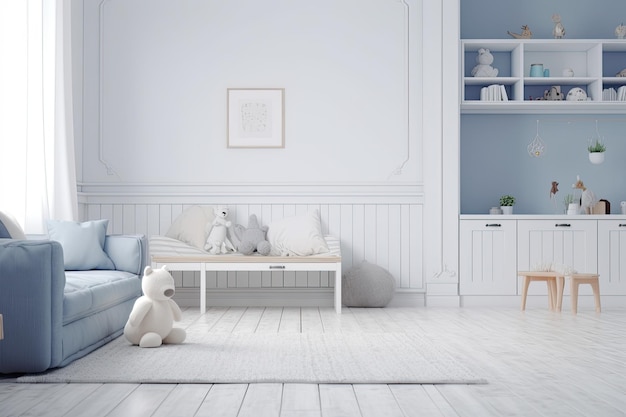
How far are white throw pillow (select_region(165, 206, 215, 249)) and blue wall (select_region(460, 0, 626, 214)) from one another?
2.26 m

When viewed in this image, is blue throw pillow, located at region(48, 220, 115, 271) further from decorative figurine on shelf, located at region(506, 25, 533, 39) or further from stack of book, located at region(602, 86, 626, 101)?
stack of book, located at region(602, 86, 626, 101)

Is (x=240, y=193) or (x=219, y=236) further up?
(x=240, y=193)

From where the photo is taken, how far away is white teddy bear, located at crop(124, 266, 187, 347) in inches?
143

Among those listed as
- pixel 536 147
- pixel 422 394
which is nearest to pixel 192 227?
pixel 536 147

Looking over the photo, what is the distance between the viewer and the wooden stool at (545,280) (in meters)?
5.49

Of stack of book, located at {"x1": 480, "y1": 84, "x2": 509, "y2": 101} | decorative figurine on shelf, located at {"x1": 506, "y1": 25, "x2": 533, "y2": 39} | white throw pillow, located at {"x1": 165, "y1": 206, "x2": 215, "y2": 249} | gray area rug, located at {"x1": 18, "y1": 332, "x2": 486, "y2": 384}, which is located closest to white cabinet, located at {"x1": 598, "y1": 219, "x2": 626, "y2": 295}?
stack of book, located at {"x1": 480, "y1": 84, "x2": 509, "y2": 101}

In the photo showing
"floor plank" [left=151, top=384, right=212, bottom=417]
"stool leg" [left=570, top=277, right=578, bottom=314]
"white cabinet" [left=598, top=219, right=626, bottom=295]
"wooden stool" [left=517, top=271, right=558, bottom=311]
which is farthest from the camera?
"white cabinet" [left=598, top=219, right=626, bottom=295]

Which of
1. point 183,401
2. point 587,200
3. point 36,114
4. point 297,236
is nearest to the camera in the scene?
point 183,401

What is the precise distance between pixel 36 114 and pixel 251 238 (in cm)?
181

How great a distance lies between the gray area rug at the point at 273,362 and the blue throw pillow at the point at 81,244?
1.73 ft

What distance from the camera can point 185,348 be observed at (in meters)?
3.63

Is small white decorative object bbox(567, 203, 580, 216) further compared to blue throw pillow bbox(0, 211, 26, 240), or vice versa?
small white decorative object bbox(567, 203, 580, 216)

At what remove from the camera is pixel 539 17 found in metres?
6.50

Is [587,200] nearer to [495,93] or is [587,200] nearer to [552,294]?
[552,294]
